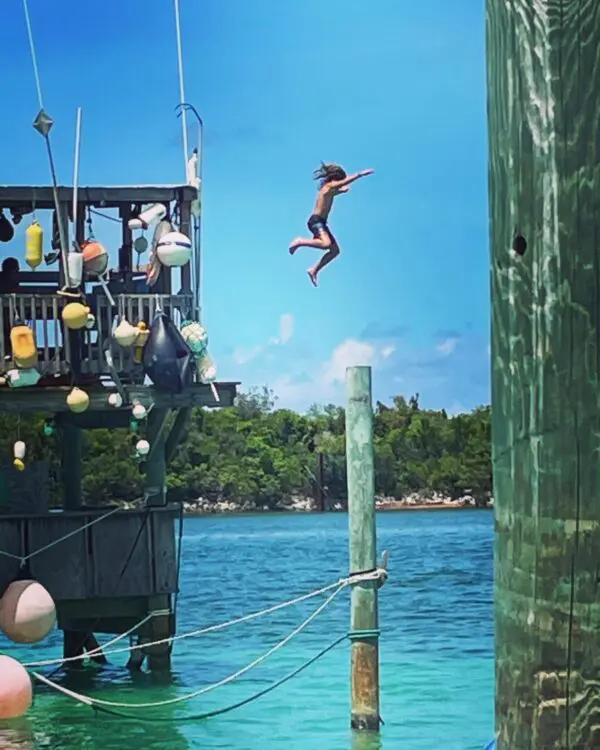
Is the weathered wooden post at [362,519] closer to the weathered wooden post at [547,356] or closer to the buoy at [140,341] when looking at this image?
the buoy at [140,341]

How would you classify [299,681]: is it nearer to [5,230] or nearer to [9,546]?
[9,546]

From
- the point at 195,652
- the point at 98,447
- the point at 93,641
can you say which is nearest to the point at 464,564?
the point at 195,652

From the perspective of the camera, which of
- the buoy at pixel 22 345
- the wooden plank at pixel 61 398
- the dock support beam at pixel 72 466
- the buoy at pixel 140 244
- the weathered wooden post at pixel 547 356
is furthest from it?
the dock support beam at pixel 72 466

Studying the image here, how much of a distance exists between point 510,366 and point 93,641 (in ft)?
61.1

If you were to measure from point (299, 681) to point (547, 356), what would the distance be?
60.0 feet

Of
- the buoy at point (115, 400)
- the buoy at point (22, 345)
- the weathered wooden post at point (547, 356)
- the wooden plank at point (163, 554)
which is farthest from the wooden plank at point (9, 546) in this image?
the weathered wooden post at point (547, 356)

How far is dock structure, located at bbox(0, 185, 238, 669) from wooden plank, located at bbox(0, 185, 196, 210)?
Result: 1 cm

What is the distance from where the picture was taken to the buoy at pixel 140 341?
54.5 feet

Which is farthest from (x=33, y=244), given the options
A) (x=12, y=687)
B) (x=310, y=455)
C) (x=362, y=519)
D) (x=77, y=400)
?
(x=310, y=455)

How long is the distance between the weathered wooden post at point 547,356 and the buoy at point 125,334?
13660 mm

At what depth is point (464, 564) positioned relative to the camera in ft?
188

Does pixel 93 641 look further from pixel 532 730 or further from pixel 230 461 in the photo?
pixel 230 461

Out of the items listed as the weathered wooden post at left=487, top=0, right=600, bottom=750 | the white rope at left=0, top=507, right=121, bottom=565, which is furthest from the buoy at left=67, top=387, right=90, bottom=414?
the weathered wooden post at left=487, top=0, right=600, bottom=750

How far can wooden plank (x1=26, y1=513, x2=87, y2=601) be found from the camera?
683 inches
